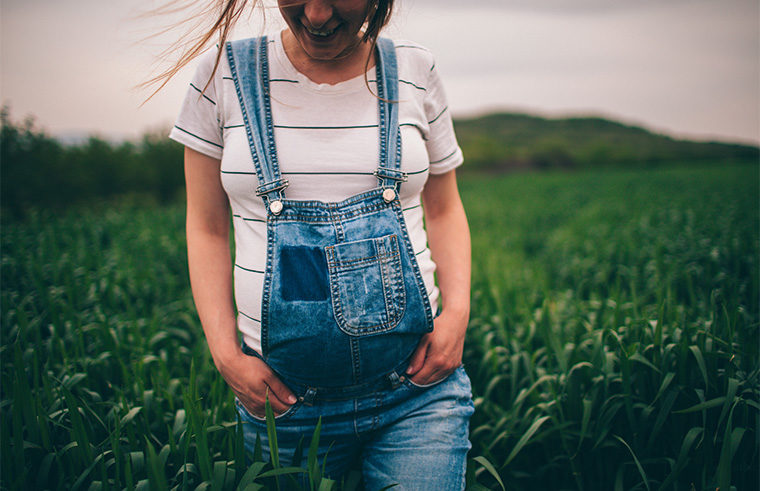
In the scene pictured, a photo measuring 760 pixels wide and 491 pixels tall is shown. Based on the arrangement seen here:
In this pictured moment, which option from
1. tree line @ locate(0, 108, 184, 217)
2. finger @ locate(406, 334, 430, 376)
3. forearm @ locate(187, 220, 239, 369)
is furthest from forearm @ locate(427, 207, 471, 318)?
tree line @ locate(0, 108, 184, 217)

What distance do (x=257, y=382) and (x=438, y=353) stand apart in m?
0.50

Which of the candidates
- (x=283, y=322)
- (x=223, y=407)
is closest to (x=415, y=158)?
(x=283, y=322)

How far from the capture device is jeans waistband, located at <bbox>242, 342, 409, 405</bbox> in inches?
40.6

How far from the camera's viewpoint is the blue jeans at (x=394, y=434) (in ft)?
3.34

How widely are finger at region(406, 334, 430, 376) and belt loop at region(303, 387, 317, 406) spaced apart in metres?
0.26

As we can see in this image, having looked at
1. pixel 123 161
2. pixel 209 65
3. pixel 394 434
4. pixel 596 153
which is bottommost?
pixel 394 434

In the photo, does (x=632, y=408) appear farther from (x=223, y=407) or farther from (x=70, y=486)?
(x=70, y=486)

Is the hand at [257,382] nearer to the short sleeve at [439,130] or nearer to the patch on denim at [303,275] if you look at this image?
the patch on denim at [303,275]

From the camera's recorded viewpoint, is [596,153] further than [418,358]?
Yes

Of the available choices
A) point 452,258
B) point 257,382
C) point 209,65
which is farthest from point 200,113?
point 452,258

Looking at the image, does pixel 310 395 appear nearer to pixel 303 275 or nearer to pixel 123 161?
pixel 303 275

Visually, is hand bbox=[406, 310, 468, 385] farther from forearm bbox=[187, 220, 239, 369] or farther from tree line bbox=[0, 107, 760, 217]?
tree line bbox=[0, 107, 760, 217]

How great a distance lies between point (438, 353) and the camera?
108 centimetres

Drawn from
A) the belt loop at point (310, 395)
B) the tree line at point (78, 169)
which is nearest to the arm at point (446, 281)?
the belt loop at point (310, 395)
